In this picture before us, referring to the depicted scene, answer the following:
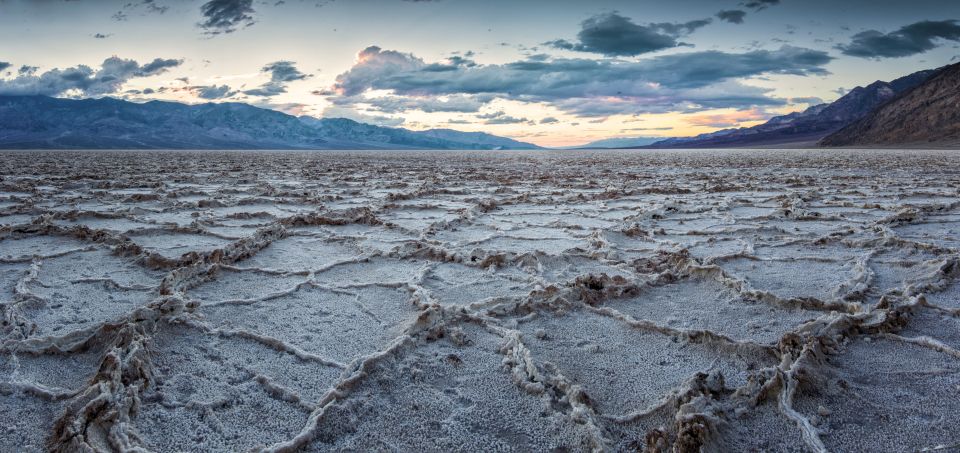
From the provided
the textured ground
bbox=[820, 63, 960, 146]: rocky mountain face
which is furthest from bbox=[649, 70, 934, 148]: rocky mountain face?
the textured ground

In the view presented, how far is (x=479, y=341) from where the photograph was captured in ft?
7.20

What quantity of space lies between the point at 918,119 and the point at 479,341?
8630 cm

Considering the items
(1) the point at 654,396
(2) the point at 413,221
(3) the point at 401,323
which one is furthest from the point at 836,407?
(2) the point at 413,221

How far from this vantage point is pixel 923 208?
5781 millimetres

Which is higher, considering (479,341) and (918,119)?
(918,119)

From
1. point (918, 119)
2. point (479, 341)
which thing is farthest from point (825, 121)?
point (479, 341)

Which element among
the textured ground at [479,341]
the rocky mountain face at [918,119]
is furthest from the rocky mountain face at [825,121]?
the textured ground at [479,341]

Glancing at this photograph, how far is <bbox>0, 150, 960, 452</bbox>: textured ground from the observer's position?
1525 mm

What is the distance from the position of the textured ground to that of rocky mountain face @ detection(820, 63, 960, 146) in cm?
7224

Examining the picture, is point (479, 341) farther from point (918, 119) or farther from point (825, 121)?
point (825, 121)

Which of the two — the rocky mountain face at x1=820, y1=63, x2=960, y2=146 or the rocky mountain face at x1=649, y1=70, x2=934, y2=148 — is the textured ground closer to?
the rocky mountain face at x1=820, y1=63, x2=960, y2=146

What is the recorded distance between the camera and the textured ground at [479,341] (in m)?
1.53

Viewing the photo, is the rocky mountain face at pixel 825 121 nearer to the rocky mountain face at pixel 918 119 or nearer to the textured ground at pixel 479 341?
the rocky mountain face at pixel 918 119

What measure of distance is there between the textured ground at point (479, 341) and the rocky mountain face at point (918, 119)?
72.2 meters
